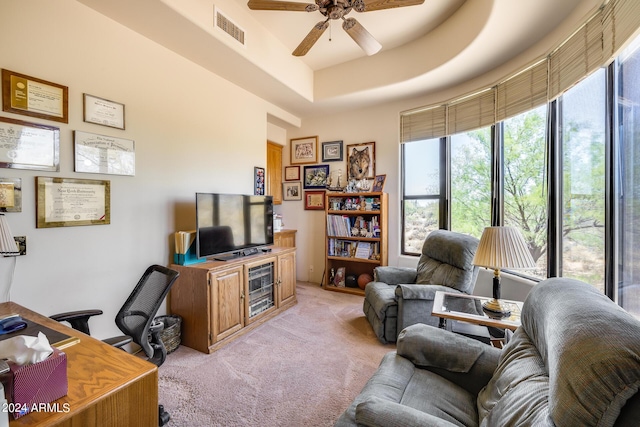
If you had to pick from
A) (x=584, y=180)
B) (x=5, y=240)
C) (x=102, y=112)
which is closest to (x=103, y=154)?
(x=102, y=112)

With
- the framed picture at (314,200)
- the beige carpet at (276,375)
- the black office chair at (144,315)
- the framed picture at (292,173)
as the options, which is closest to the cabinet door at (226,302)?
the beige carpet at (276,375)

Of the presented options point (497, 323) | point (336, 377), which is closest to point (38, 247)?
point (336, 377)

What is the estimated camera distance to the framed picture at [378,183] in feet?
12.7

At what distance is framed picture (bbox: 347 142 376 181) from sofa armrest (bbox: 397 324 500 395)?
112 inches

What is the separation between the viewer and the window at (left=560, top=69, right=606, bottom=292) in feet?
Answer: 6.18

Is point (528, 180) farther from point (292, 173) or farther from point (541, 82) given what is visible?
point (292, 173)

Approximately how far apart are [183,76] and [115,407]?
2756mm

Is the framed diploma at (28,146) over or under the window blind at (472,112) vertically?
under

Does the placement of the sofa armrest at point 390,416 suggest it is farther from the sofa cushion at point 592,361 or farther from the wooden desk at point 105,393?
the wooden desk at point 105,393

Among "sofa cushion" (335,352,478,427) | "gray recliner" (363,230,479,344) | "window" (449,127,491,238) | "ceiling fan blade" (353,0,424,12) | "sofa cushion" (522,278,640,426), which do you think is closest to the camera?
"sofa cushion" (522,278,640,426)

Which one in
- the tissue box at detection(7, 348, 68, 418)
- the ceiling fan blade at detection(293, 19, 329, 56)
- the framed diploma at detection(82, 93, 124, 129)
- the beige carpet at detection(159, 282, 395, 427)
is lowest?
the beige carpet at detection(159, 282, 395, 427)

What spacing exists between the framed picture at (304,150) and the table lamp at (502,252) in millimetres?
3067

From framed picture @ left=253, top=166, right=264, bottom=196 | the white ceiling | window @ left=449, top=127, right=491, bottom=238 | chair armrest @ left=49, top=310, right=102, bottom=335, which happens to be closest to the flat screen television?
framed picture @ left=253, top=166, right=264, bottom=196

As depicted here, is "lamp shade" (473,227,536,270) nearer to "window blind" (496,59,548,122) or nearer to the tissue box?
"window blind" (496,59,548,122)
